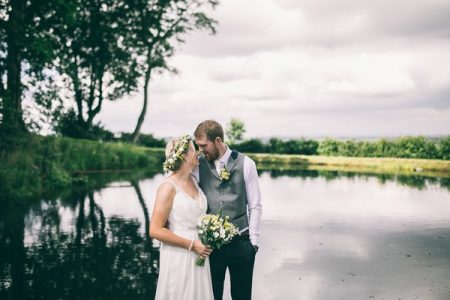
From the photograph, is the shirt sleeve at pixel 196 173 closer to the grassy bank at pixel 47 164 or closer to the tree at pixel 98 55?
the grassy bank at pixel 47 164

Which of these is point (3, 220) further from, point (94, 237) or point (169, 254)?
point (169, 254)

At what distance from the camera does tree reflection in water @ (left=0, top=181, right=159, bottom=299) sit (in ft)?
20.9

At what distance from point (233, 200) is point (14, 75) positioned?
18846 mm

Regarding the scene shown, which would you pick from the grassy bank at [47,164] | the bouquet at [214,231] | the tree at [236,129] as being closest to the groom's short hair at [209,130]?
the bouquet at [214,231]

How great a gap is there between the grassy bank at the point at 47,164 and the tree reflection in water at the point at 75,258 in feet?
10.9

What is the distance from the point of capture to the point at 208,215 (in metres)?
4.00

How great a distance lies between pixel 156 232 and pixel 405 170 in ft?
96.9

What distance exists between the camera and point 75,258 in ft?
26.3

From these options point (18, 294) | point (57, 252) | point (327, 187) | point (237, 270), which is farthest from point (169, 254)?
point (327, 187)

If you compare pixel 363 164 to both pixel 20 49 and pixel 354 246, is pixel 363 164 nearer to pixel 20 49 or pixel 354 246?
pixel 20 49

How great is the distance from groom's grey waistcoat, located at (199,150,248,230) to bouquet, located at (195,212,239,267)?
0.76 feet

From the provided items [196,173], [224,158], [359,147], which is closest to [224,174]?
[224,158]

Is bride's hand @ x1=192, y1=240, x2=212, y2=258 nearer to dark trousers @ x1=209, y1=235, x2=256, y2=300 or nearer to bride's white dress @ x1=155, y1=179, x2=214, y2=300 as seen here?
bride's white dress @ x1=155, y1=179, x2=214, y2=300

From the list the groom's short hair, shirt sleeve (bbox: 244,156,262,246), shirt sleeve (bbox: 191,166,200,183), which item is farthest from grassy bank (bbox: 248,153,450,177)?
the groom's short hair
